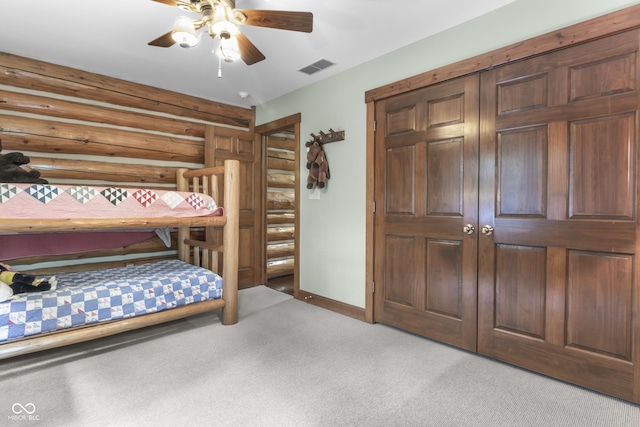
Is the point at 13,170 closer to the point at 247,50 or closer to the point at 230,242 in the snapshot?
the point at 230,242

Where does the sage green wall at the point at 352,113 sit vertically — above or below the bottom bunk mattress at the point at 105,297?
above

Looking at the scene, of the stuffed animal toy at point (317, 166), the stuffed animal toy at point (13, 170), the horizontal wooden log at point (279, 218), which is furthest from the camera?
the horizontal wooden log at point (279, 218)

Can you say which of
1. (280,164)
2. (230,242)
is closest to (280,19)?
(230,242)

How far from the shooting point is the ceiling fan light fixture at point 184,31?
5.70 ft

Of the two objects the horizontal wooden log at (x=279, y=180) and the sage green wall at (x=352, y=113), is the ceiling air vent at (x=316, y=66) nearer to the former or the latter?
the sage green wall at (x=352, y=113)

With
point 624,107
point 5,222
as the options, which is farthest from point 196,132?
point 624,107

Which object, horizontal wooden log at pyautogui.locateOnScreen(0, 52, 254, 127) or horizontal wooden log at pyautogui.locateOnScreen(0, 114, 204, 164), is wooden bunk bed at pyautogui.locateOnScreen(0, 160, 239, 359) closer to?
horizontal wooden log at pyautogui.locateOnScreen(0, 114, 204, 164)

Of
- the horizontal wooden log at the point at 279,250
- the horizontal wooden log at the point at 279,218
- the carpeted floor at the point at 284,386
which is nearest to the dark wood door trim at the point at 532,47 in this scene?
the carpeted floor at the point at 284,386

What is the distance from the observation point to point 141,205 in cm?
250

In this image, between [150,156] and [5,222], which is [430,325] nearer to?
[5,222]

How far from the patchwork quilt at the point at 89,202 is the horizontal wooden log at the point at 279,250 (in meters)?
2.01

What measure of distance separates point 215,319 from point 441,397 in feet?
7.08

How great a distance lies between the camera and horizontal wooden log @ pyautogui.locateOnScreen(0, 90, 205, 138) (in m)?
2.85

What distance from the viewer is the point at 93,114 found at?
3213 mm
